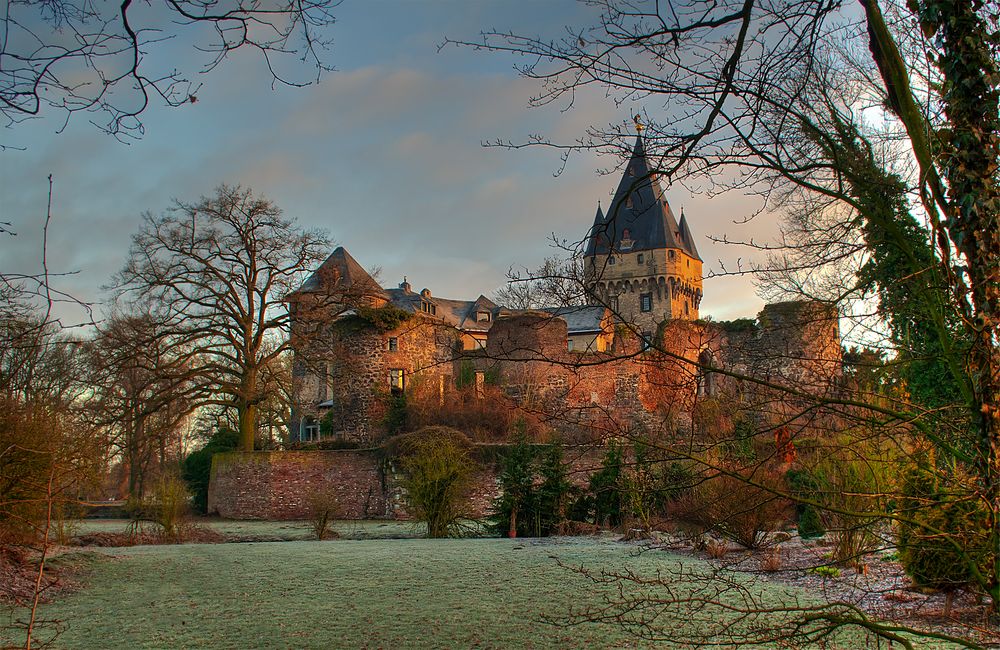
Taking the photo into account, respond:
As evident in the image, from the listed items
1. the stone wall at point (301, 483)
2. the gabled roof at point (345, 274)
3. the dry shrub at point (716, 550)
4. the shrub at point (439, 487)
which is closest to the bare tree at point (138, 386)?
the stone wall at point (301, 483)

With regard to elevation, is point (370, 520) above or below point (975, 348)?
below

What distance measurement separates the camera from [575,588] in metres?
8.62

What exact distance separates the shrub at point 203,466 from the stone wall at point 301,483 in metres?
2.15

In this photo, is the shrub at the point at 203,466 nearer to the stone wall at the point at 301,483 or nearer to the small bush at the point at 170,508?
the stone wall at the point at 301,483

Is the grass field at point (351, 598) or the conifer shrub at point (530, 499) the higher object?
the conifer shrub at point (530, 499)

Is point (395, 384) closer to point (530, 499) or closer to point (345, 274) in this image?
point (345, 274)

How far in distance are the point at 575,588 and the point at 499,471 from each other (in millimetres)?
11719

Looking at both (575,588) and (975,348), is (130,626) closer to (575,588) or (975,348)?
(575,588)

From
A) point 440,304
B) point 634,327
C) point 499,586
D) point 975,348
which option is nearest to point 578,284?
point 634,327

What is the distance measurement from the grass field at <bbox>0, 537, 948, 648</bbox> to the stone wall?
8.37m

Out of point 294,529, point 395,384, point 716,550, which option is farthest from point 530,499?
point 395,384

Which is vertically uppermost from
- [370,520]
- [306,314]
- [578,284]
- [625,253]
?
[625,253]

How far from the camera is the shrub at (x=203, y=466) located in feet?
83.3

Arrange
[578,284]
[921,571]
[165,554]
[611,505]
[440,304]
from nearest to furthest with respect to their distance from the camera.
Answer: [578,284], [921,571], [165,554], [611,505], [440,304]
